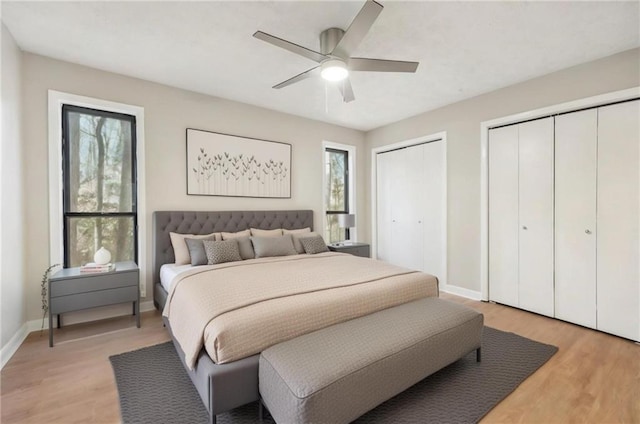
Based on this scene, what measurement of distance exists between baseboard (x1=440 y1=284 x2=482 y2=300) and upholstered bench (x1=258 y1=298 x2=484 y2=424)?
194 cm

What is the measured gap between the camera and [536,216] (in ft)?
11.0

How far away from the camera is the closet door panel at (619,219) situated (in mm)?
2703

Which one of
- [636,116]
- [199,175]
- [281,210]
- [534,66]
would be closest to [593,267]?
[636,116]

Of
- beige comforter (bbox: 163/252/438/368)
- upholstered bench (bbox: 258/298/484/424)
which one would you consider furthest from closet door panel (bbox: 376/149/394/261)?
upholstered bench (bbox: 258/298/484/424)

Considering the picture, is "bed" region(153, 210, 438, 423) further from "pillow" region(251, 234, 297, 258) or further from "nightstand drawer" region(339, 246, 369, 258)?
"nightstand drawer" region(339, 246, 369, 258)

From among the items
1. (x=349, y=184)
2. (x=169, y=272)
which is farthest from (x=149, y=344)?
(x=349, y=184)

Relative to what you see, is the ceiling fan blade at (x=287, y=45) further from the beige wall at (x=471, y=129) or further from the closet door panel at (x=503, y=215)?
the closet door panel at (x=503, y=215)

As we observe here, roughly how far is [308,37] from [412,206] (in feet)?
10.2

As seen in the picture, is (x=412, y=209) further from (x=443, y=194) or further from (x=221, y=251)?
(x=221, y=251)

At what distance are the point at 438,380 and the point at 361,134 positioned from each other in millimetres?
4346

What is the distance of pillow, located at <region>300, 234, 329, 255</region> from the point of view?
12.6 ft

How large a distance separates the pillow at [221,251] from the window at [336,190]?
2.07 m

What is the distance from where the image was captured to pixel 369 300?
2.20 m

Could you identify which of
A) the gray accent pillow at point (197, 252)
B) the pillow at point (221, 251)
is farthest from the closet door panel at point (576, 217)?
the gray accent pillow at point (197, 252)
